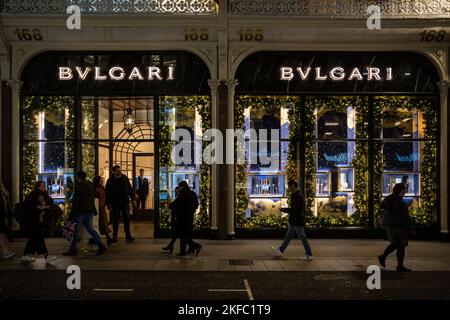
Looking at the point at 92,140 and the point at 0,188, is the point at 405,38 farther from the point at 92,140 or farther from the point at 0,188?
the point at 0,188

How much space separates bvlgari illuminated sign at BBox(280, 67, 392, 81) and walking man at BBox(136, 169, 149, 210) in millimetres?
7486

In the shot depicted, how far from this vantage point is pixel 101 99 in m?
15.0

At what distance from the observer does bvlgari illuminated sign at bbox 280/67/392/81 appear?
14.7 metres

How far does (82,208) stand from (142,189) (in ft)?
26.2

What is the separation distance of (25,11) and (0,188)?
17.5ft

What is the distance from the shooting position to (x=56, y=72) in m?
14.8

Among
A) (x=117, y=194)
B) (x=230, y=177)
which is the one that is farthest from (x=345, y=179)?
(x=117, y=194)

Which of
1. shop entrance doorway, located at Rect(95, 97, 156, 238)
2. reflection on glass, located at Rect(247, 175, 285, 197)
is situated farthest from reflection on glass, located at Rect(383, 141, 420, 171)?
shop entrance doorway, located at Rect(95, 97, 156, 238)

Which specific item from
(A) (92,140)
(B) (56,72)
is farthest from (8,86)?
(A) (92,140)

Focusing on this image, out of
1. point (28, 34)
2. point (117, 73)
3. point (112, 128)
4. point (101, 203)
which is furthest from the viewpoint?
point (112, 128)

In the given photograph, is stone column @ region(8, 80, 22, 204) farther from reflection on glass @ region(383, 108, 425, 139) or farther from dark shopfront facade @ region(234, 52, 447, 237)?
reflection on glass @ region(383, 108, 425, 139)

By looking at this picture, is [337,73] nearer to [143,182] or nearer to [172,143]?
[172,143]
